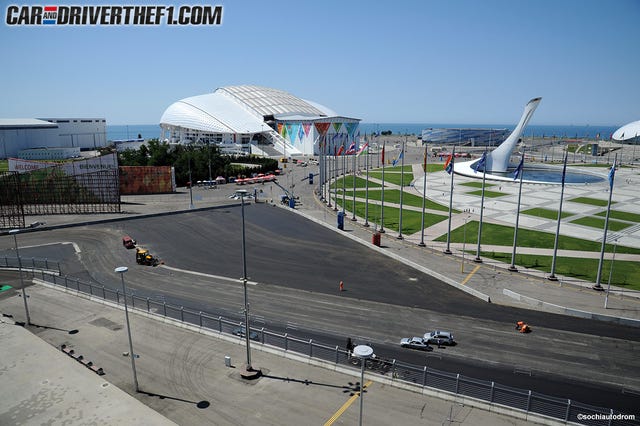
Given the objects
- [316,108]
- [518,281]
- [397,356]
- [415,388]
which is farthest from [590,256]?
[316,108]

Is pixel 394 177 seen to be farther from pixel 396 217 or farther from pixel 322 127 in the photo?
pixel 322 127

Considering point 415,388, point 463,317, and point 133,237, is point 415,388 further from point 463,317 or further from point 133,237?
point 133,237

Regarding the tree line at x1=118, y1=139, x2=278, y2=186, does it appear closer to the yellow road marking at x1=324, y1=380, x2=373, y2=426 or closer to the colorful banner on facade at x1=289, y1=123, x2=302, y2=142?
the colorful banner on facade at x1=289, y1=123, x2=302, y2=142

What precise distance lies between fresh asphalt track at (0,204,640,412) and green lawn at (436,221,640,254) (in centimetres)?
1362

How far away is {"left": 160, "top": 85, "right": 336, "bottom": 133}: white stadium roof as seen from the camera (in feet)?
460

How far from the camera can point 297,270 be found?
132 ft

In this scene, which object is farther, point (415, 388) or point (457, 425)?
point (415, 388)

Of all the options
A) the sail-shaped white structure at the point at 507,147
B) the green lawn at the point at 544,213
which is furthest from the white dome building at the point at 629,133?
the green lawn at the point at 544,213

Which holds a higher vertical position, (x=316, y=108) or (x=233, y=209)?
(x=316, y=108)

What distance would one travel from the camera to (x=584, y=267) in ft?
134

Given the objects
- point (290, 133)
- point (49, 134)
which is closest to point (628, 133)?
point (290, 133)

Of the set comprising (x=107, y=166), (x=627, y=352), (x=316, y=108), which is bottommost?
(x=627, y=352)

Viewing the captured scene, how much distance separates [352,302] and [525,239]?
2783 cm

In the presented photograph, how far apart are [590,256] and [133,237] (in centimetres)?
5219
